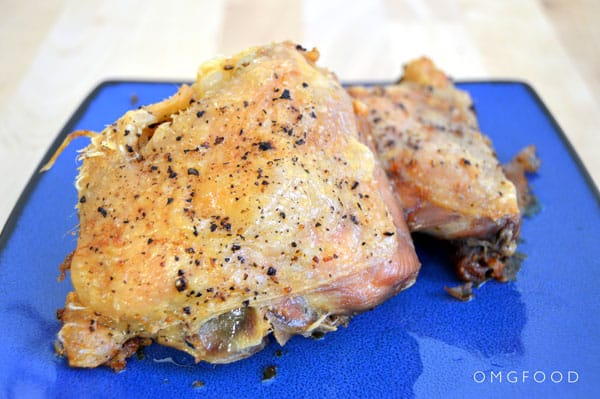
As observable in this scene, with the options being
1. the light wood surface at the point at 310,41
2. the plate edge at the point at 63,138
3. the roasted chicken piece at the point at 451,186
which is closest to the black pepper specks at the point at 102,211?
the plate edge at the point at 63,138

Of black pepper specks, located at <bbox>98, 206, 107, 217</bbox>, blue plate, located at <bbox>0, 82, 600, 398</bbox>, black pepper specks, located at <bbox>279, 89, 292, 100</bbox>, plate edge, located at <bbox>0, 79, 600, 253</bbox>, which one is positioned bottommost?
blue plate, located at <bbox>0, 82, 600, 398</bbox>

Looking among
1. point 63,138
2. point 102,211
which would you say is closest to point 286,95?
point 102,211

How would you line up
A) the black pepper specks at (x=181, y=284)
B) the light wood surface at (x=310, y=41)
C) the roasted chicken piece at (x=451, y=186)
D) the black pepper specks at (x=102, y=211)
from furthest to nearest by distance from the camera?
the light wood surface at (x=310, y=41), the roasted chicken piece at (x=451, y=186), the black pepper specks at (x=102, y=211), the black pepper specks at (x=181, y=284)

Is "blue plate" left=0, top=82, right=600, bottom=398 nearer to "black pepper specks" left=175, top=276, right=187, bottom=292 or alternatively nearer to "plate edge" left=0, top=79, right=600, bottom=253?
"plate edge" left=0, top=79, right=600, bottom=253

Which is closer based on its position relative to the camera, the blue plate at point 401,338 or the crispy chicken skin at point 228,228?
the crispy chicken skin at point 228,228

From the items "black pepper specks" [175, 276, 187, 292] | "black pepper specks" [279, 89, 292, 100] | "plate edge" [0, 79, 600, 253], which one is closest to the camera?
"black pepper specks" [175, 276, 187, 292]

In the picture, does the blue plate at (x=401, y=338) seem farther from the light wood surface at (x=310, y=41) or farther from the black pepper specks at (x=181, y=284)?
the light wood surface at (x=310, y=41)

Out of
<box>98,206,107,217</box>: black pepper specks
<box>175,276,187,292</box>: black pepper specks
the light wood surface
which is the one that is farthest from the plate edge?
<box>175,276,187,292</box>: black pepper specks
